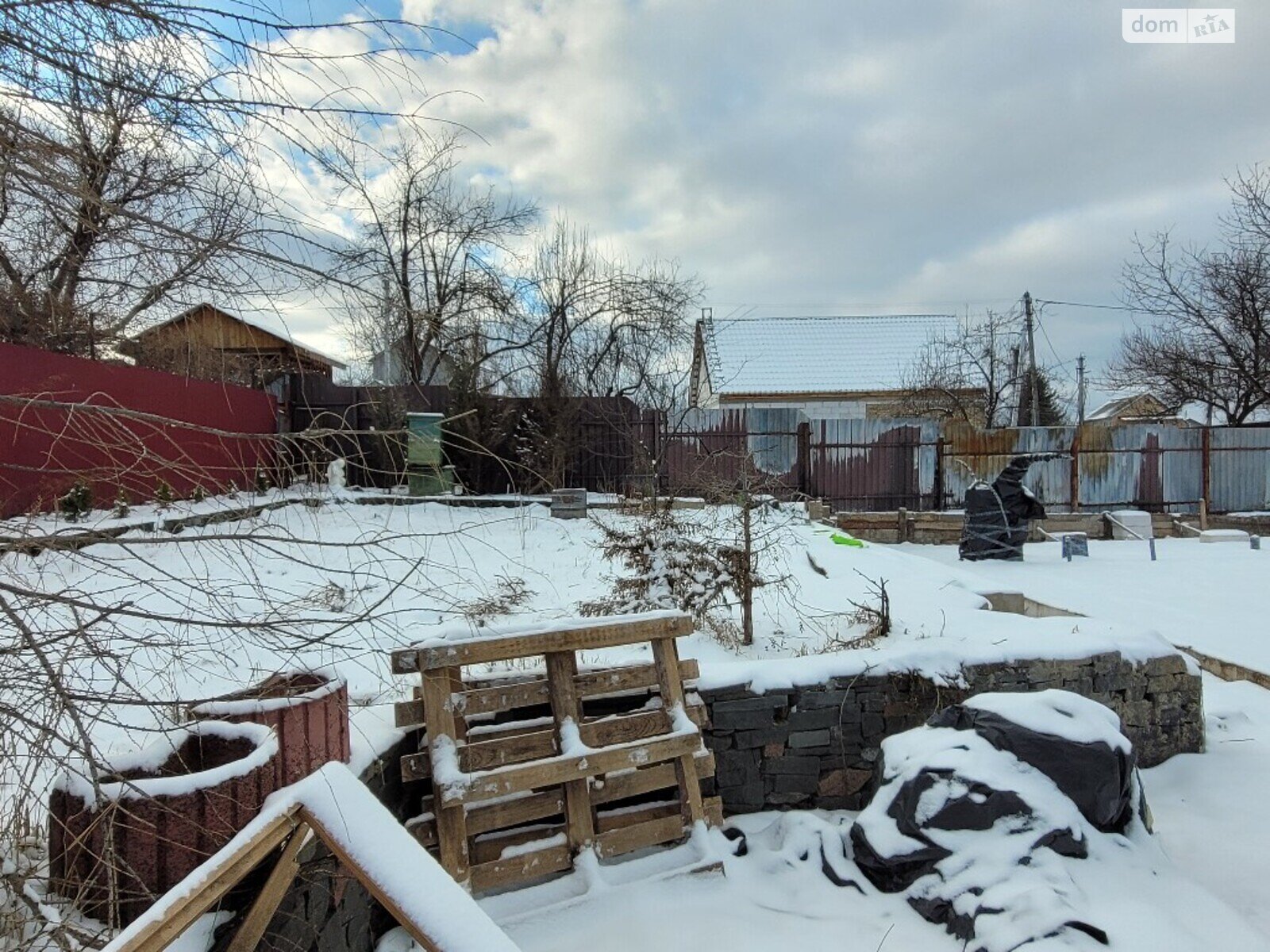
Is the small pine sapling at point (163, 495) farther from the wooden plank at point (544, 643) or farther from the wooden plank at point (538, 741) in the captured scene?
the wooden plank at point (538, 741)

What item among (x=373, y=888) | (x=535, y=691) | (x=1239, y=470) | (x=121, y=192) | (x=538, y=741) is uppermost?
(x=121, y=192)

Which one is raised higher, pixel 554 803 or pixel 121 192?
pixel 121 192

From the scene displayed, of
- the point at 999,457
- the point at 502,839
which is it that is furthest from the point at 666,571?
the point at 999,457

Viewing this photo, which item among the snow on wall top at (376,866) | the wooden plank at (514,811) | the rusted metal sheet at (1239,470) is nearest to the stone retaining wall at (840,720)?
the wooden plank at (514,811)

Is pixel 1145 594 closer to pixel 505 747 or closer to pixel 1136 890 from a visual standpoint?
pixel 1136 890

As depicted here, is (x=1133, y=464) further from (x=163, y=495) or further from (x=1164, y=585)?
(x=163, y=495)

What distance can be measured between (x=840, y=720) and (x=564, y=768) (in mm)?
1655

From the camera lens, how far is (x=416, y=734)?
3012mm

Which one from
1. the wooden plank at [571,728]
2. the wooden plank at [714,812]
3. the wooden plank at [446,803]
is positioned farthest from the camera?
the wooden plank at [714,812]

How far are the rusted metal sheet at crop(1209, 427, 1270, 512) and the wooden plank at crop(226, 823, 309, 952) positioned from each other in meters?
16.9

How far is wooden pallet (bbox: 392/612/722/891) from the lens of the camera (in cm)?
273

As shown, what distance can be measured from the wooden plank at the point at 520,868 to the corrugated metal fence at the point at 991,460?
10.7 m

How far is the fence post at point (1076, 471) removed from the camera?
522 inches

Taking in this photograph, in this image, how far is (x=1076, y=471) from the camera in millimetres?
13305
